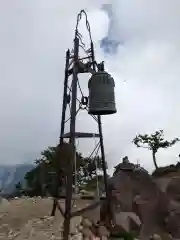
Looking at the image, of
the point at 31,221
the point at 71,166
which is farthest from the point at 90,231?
the point at 71,166

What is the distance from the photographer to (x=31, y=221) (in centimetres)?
839

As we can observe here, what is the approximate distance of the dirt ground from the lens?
24.8 feet

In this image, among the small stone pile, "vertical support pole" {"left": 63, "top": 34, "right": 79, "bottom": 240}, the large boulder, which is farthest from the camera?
the large boulder

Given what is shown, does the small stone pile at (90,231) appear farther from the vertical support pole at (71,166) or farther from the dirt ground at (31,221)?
the vertical support pole at (71,166)

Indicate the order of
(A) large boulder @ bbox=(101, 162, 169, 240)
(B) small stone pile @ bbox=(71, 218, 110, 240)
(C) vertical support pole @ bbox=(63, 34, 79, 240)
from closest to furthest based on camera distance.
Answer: (C) vertical support pole @ bbox=(63, 34, 79, 240)
(B) small stone pile @ bbox=(71, 218, 110, 240)
(A) large boulder @ bbox=(101, 162, 169, 240)

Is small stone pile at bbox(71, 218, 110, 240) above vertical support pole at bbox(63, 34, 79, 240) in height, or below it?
below

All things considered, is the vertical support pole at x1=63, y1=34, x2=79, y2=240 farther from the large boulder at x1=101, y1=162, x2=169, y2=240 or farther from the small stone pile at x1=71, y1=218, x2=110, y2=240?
the large boulder at x1=101, y1=162, x2=169, y2=240

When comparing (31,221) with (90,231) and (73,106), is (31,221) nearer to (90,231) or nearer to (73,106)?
(90,231)

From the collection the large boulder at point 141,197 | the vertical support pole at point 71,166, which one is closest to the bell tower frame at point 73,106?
the vertical support pole at point 71,166

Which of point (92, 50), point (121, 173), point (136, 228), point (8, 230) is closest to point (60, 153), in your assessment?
point (92, 50)

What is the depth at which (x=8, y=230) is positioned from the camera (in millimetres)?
8141

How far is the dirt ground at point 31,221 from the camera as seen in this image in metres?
7.57

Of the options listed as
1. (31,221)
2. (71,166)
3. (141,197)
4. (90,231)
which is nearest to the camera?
(71,166)

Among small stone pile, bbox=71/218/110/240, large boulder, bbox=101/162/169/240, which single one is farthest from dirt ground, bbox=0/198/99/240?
large boulder, bbox=101/162/169/240
